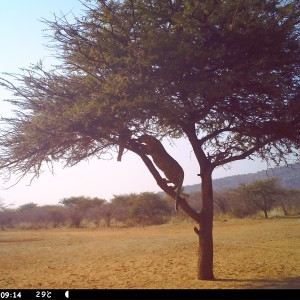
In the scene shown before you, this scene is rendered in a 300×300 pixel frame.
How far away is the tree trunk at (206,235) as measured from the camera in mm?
9891

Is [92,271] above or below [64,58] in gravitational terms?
below

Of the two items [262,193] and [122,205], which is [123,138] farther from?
[122,205]

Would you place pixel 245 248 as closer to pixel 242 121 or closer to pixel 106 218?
pixel 242 121

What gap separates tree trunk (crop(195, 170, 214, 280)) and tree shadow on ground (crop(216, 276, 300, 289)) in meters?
0.40

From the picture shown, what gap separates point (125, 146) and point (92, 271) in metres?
4.58

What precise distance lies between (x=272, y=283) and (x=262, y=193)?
37.9 meters

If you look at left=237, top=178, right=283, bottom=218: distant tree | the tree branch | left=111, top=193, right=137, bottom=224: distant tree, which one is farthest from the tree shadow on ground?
left=111, top=193, right=137, bottom=224: distant tree

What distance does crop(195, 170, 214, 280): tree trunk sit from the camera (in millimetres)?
9891

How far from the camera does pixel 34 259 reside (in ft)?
52.0

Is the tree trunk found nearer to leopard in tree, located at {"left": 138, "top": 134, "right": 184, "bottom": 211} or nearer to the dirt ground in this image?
the dirt ground

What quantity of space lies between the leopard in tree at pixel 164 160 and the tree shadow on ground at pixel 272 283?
2847mm

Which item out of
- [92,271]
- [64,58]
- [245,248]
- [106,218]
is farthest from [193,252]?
[106,218]

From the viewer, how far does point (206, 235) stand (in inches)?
395
